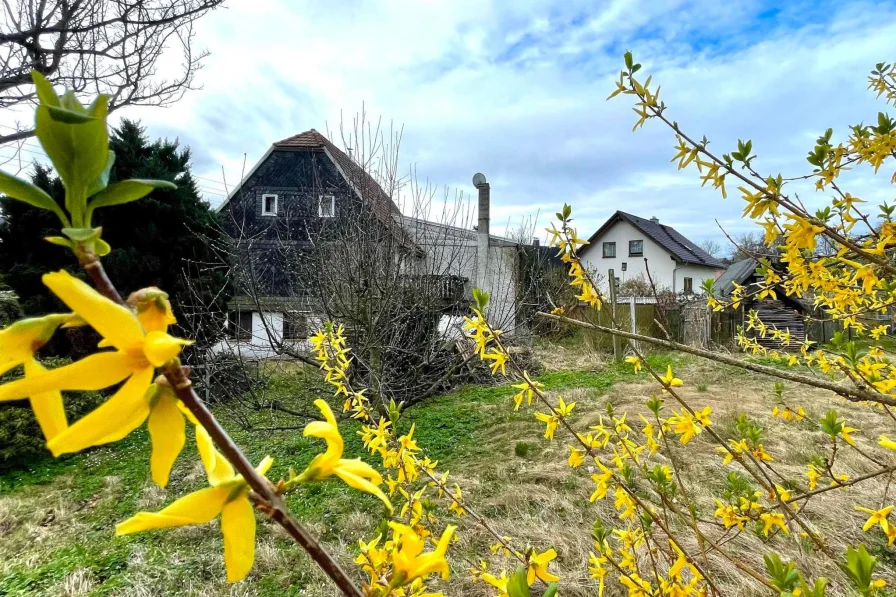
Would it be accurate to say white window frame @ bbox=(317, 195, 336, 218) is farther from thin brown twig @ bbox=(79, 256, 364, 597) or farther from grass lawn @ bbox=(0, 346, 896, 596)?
thin brown twig @ bbox=(79, 256, 364, 597)

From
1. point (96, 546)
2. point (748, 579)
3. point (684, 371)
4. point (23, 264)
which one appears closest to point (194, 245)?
point (23, 264)

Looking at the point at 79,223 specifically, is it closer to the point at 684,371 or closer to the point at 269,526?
the point at 269,526

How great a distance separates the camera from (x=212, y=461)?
1.17ft

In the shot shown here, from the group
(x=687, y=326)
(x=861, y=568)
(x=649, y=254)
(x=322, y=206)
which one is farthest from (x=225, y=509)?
(x=649, y=254)

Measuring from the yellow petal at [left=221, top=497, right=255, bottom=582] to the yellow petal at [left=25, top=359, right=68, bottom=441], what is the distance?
5.4 inches

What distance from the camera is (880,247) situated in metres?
1.37

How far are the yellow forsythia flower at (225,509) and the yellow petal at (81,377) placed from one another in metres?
0.07

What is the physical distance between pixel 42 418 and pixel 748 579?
10.9 ft

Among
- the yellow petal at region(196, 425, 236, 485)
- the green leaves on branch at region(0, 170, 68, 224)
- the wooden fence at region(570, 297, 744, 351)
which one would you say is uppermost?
the green leaves on branch at region(0, 170, 68, 224)

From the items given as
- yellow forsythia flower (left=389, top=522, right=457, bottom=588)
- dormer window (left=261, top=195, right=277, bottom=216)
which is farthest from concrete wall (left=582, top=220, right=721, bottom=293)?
yellow forsythia flower (left=389, top=522, right=457, bottom=588)

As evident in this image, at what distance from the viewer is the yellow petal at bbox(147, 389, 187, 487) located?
353 mm

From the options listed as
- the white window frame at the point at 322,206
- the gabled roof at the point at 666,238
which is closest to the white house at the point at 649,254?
the gabled roof at the point at 666,238

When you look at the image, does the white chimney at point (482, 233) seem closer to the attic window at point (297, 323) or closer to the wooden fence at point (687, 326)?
the wooden fence at point (687, 326)

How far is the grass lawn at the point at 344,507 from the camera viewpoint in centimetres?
299
